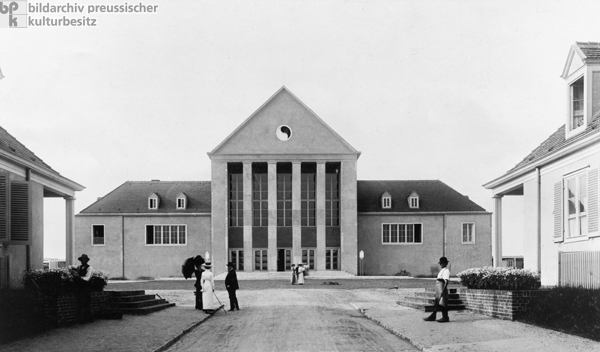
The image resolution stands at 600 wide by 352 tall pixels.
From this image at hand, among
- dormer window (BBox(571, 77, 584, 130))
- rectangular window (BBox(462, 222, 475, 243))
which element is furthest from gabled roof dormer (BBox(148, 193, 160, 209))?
dormer window (BBox(571, 77, 584, 130))

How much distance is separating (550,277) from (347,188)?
109ft

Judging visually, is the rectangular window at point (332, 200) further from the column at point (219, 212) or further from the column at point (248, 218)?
the column at point (219, 212)

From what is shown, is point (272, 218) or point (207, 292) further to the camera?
point (272, 218)

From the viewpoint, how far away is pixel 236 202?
5531 centimetres

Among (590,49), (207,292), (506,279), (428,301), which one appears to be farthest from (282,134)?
(506,279)

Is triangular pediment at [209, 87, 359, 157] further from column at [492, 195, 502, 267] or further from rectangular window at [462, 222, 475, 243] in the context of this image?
column at [492, 195, 502, 267]

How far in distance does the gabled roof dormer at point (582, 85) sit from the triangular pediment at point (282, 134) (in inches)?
1332

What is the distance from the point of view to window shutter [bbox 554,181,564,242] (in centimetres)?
2047

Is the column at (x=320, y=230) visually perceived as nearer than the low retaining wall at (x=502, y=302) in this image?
No

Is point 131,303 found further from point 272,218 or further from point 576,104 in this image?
point 272,218

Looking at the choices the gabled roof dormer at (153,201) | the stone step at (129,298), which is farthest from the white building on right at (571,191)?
the gabled roof dormer at (153,201)

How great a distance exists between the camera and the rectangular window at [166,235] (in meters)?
57.2

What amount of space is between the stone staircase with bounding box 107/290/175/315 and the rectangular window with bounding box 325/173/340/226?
3298cm

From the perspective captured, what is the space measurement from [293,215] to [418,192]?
1181cm
